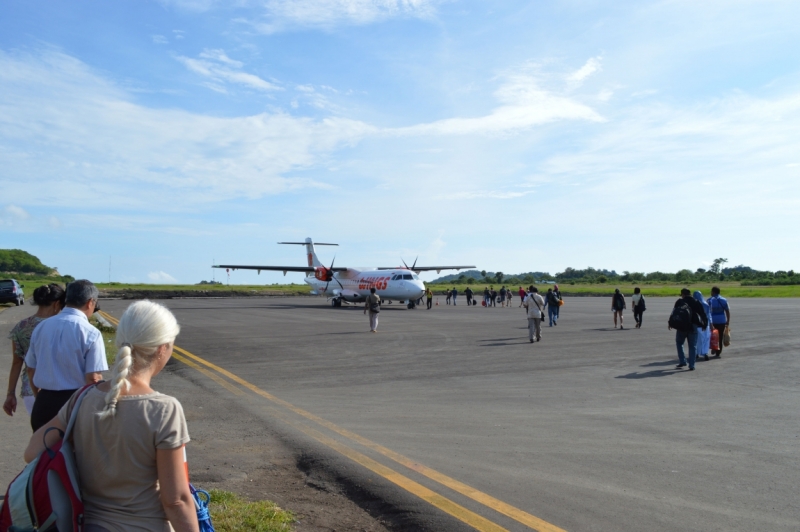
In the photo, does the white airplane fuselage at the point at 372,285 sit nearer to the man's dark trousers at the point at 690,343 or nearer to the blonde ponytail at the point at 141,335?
the man's dark trousers at the point at 690,343

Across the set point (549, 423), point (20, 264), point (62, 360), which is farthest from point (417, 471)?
point (20, 264)

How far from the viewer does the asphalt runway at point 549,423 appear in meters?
4.80

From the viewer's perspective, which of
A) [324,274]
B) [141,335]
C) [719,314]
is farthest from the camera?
[324,274]

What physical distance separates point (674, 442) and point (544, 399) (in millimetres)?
2704

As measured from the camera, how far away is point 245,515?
4461mm

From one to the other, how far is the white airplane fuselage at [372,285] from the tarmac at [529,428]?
821 inches

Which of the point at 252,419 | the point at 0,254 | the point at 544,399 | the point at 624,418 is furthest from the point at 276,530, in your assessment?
the point at 0,254

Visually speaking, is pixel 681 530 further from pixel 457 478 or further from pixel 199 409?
pixel 199 409

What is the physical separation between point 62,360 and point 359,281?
125 ft

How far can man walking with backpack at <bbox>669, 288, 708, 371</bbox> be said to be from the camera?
41.0ft

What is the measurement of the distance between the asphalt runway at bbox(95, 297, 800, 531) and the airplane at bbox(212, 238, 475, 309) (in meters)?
20.6

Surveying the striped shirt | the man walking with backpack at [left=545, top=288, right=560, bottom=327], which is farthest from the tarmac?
the man walking with backpack at [left=545, top=288, right=560, bottom=327]

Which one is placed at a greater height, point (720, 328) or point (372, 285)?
point (372, 285)

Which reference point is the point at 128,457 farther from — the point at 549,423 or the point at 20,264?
the point at 20,264
